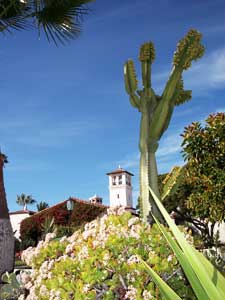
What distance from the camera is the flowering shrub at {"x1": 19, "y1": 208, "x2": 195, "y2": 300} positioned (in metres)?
4.30

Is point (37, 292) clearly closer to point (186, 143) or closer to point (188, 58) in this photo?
point (188, 58)

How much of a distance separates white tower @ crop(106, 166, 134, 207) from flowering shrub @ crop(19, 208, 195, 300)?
48982 millimetres

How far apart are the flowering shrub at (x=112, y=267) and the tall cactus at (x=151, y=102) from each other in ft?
9.27

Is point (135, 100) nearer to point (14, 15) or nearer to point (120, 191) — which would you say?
point (14, 15)

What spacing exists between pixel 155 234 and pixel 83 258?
82 centimetres

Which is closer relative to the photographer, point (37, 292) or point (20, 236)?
point (37, 292)

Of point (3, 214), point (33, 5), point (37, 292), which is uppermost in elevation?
point (33, 5)

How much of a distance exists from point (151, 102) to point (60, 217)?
30254mm

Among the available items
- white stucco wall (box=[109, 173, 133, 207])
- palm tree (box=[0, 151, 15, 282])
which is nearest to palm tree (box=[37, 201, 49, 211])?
white stucco wall (box=[109, 173, 133, 207])

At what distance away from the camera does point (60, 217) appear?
1487 inches

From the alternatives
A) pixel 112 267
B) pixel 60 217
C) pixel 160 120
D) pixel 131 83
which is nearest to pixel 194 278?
pixel 112 267

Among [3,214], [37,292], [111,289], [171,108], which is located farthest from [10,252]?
[111,289]

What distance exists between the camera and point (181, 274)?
4.96 meters

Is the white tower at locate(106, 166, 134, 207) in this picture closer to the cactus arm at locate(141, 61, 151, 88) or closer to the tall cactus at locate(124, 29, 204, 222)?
the tall cactus at locate(124, 29, 204, 222)
